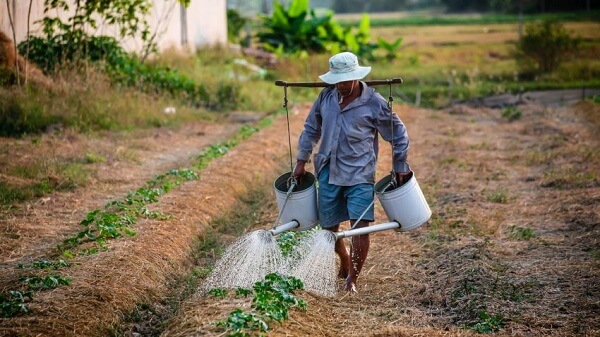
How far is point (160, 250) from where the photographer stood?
7.26m

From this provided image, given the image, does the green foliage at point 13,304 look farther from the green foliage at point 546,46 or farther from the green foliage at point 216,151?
the green foliage at point 546,46

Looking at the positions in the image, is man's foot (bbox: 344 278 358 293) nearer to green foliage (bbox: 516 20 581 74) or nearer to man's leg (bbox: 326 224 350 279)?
man's leg (bbox: 326 224 350 279)

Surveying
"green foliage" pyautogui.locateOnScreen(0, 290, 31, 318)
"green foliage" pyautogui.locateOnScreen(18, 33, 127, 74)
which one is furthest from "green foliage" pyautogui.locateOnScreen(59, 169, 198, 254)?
"green foliage" pyautogui.locateOnScreen(18, 33, 127, 74)

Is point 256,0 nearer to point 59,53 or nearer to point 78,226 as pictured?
point 59,53

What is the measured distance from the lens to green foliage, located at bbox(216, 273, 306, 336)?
195 inches

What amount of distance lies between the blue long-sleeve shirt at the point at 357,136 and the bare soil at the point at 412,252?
0.89 metres

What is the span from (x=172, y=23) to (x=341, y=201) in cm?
1508

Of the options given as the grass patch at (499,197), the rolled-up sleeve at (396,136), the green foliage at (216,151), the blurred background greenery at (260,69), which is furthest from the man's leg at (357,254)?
the blurred background greenery at (260,69)

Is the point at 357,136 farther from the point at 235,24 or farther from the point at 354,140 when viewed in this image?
the point at 235,24

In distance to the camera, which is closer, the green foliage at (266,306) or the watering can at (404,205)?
the green foliage at (266,306)

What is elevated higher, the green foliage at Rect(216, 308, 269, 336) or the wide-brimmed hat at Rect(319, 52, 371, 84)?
the wide-brimmed hat at Rect(319, 52, 371, 84)

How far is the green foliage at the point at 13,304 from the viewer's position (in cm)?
532

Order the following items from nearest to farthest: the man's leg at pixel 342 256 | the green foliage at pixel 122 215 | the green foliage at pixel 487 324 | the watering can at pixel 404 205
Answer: the green foliage at pixel 487 324 < the watering can at pixel 404 205 < the man's leg at pixel 342 256 < the green foliage at pixel 122 215

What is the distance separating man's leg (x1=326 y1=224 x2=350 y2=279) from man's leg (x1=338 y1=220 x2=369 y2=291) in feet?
0.83
